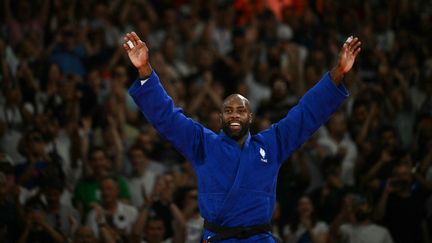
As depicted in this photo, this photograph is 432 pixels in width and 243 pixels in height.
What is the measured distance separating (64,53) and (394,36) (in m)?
4.63

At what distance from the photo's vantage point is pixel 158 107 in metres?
5.63

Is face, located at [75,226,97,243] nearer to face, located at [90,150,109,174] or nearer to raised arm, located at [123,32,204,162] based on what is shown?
face, located at [90,150,109,174]

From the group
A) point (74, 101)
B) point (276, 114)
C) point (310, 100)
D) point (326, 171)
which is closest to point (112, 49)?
point (74, 101)

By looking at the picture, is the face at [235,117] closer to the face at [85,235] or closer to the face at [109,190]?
the face at [85,235]

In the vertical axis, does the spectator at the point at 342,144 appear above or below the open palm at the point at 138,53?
above

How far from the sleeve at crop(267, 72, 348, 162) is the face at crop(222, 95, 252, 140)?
203mm

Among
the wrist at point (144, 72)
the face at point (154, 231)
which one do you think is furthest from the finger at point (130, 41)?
the face at point (154, 231)

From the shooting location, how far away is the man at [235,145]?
218 inches

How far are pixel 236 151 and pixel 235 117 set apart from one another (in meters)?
0.21

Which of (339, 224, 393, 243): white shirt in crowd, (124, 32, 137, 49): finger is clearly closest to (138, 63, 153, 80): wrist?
(124, 32, 137, 49): finger

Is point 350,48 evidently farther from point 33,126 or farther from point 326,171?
point 33,126

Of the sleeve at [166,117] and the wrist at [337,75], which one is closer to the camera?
the sleeve at [166,117]

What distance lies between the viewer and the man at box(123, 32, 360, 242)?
554cm

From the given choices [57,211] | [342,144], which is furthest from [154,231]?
[342,144]
